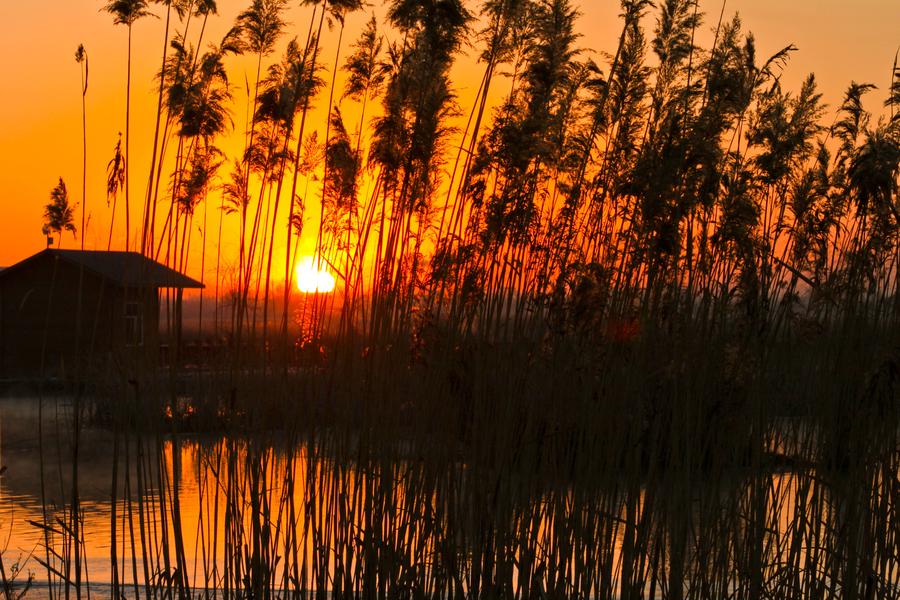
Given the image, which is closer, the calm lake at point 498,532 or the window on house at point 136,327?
the calm lake at point 498,532

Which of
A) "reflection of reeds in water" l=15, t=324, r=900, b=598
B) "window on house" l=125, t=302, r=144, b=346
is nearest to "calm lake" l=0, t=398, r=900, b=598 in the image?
"reflection of reeds in water" l=15, t=324, r=900, b=598

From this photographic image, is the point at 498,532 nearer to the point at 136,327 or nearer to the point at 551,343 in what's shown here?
the point at 551,343

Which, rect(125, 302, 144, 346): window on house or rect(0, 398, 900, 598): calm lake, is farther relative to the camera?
rect(125, 302, 144, 346): window on house

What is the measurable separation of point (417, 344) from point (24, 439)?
11.1 meters

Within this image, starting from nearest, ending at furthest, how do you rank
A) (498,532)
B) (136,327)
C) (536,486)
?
1. (498,532)
2. (536,486)
3. (136,327)

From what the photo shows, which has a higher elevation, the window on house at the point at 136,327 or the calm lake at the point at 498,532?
the window on house at the point at 136,327

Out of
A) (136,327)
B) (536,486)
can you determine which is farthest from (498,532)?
(136,327)

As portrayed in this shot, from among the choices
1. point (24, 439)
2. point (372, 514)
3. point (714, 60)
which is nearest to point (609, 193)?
point (714, 60)

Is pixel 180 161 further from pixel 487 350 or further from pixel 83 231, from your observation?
pixel 487 350

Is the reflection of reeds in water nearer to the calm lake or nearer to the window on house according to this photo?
the calm lake

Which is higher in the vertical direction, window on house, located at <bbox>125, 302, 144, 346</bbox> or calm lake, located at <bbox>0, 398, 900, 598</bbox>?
window on house, located at <bbox>125, 302, 144, 346</bbox>

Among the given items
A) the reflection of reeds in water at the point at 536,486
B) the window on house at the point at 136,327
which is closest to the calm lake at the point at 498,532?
the reflection of reeds in water at the point at 536,486

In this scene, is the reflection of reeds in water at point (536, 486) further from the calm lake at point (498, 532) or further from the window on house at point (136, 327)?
the window on house at point (136, 327)

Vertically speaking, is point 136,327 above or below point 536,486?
above
